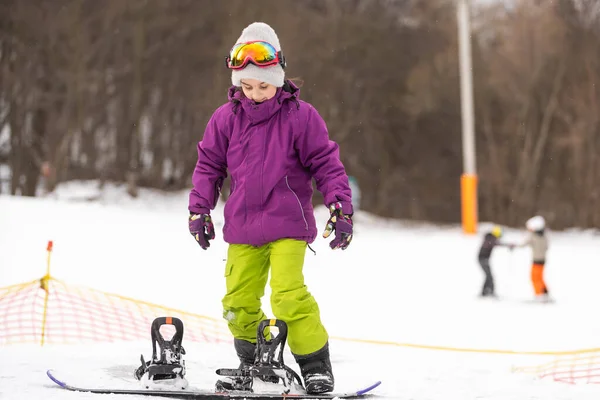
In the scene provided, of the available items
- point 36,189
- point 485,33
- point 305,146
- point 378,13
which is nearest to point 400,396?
point 305,146

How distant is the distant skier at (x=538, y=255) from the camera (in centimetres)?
1032

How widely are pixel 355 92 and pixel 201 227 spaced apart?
23.2 metres

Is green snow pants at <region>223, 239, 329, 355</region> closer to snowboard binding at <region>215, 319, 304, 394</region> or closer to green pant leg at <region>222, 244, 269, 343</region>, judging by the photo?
green pant leg at <region>222, 244, 269, 343</region>

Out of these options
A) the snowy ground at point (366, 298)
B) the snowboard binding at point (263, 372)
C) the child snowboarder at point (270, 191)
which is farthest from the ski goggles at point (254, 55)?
the snowy ground at point (366, 298)

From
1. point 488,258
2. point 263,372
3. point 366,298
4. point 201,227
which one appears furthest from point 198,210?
point 488,258

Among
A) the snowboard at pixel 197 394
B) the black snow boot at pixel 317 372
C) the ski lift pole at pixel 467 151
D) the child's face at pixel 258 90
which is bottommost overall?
the snowboard at pixel 197 394

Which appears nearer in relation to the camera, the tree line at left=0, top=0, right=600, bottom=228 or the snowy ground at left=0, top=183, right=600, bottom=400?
the snowy ground at left=0, top=183, right=600, bottom=400

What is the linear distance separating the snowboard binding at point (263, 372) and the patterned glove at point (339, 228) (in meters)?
0.42

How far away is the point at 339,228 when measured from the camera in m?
3.62

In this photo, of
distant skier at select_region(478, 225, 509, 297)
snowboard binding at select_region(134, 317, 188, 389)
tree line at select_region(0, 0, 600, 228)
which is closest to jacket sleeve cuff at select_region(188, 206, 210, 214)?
snowboard binding at select_region(134, 317, 188, 389)

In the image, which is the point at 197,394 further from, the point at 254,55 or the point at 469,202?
the point at 469,202

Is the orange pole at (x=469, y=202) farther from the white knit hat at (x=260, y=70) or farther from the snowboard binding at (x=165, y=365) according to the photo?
the snowboard binding at (x=165, y=365)

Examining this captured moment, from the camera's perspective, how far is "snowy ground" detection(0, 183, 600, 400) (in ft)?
14.1

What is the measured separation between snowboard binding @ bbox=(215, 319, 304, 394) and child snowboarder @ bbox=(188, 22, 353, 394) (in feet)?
0.39
